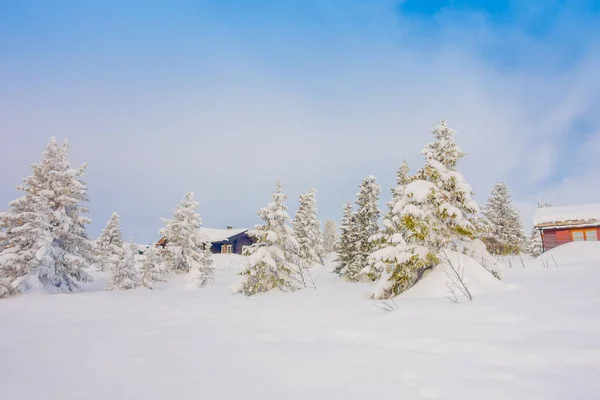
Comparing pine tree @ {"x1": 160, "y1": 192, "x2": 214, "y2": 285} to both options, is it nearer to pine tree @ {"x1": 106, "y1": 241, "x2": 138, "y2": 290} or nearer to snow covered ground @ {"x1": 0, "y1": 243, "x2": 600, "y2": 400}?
pine tree @ {"x1": 106, "y1": 241, "x2": 138, "y2": 290}

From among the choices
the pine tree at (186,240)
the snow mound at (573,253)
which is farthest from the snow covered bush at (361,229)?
the pine tree at (186,240)

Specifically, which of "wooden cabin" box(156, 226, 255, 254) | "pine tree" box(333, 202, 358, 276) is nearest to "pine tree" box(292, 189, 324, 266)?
"pine tree" box(333, 202, 358, 276)

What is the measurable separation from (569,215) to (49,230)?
38072 millimetres

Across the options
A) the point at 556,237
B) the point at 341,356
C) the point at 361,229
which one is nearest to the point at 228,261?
the point at 361,229

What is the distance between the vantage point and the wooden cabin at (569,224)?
26.3 metres

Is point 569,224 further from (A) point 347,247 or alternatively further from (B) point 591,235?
(A) point 347,247

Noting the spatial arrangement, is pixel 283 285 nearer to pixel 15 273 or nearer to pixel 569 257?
pixel 15 273

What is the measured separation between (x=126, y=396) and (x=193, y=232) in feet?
82.4

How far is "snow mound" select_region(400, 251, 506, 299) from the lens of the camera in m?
8.31

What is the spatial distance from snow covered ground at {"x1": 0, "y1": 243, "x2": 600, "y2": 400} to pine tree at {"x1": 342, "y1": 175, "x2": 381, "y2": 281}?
60.8 ft

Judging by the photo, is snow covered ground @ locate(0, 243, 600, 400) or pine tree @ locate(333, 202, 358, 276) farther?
pine tree @ locate(333, 202, 358, 276)

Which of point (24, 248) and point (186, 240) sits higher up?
point (186, 240)

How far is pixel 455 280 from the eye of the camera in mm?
8992

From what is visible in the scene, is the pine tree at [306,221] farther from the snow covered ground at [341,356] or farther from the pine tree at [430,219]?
the snow covered ground at [341,356]
